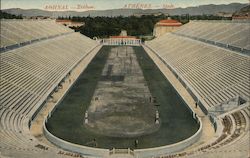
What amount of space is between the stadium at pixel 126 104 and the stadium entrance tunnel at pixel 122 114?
5cm

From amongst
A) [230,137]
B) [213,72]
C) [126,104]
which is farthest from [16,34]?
[230,137]

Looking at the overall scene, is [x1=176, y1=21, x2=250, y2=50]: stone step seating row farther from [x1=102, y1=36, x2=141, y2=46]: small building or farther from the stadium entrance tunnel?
[x1=102, y1=36, x2=141, y2=46]: small building

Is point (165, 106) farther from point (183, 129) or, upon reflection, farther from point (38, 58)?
point (38, 58)

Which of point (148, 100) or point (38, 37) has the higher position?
point (38, 37)

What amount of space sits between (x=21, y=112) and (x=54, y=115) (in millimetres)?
2187

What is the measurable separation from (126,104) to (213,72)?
9.34 m

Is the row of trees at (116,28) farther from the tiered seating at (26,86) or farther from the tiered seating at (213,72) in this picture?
the tiered seating at (213,72)

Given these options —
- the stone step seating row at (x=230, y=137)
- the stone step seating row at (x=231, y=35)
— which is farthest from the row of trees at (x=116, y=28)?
the stone step seating row at (x=230, y=137)

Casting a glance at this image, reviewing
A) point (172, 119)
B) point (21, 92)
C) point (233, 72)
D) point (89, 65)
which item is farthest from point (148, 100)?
point (89, 65)

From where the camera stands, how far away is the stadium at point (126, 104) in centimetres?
1848

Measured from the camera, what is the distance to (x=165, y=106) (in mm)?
26625

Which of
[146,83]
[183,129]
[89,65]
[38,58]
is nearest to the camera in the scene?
[183,129]

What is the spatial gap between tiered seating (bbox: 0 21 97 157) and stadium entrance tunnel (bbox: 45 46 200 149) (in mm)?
1677

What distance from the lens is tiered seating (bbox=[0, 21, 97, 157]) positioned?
55.0 ft
